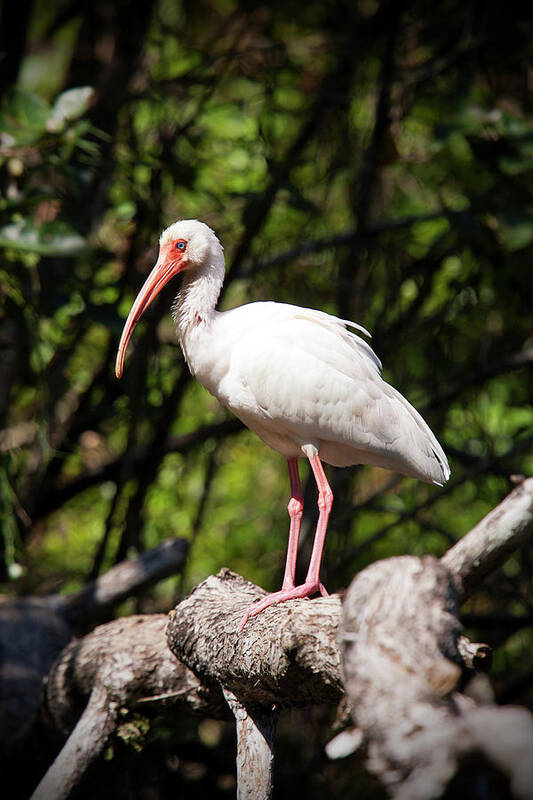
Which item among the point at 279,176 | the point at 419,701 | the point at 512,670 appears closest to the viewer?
the point at 419,701

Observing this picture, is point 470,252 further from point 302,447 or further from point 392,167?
point 302,447

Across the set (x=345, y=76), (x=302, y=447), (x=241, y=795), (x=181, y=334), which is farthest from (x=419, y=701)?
(x=345, y=76)

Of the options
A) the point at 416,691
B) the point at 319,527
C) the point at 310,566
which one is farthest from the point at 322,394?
the point at 416,691

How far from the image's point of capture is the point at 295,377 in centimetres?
340

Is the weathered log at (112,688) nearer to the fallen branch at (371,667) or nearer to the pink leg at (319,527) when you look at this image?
the fallen branch at (371,667)

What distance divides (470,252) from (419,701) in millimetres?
4131

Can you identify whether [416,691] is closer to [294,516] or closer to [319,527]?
[319,527]

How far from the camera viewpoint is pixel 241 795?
2.54 metres

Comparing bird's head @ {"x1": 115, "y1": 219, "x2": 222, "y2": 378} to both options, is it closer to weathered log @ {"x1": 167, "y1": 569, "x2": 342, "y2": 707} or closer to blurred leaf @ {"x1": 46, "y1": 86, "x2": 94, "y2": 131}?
blurred leaf @ {"x1": 46, "y1": 86, "x2": 94, "y2": 131}

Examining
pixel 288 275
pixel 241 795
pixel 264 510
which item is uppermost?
pixel 241 795

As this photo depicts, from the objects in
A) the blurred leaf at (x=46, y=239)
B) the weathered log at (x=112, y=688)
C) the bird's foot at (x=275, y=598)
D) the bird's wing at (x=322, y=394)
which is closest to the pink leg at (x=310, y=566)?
the bird's foot at (x=275, y=598)

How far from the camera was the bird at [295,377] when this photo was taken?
341 centimetres

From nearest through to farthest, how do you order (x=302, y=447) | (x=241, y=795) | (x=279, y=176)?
(x=241, y=795) < (x=302, y=447) < (x=279, y=176)

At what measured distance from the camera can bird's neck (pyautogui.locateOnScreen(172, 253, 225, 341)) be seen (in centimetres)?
361
